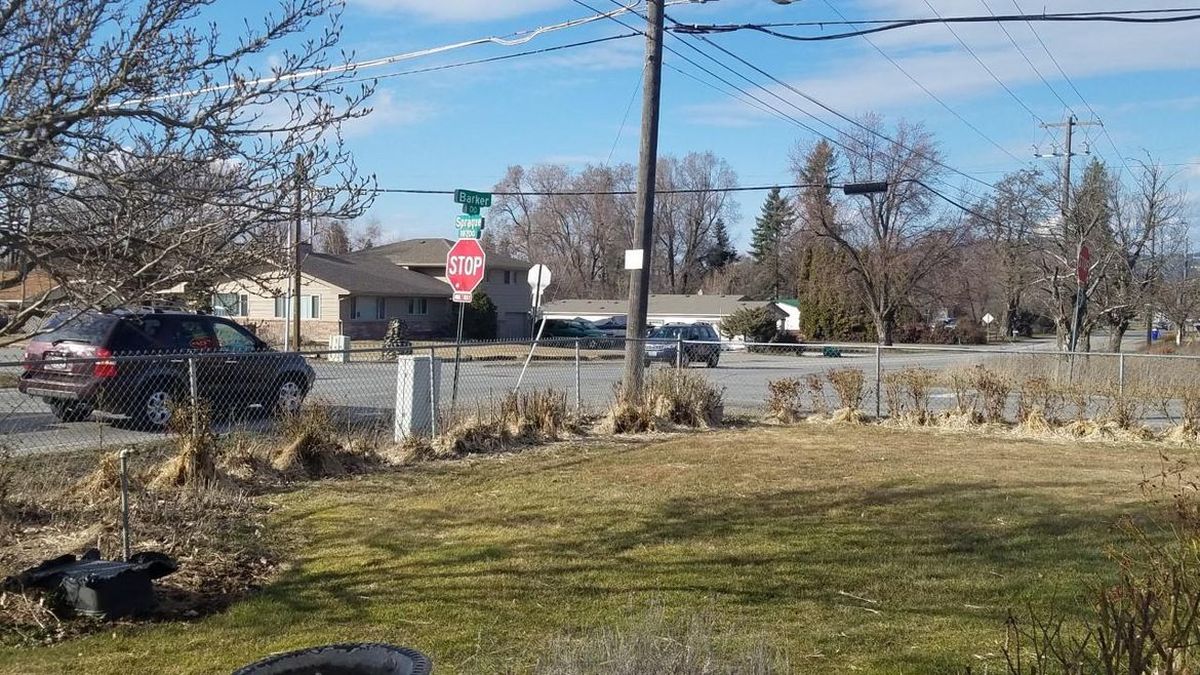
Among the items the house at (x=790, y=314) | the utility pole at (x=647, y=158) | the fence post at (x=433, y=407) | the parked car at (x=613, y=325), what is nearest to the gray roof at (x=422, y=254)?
the parked car at (x=613, y=325)

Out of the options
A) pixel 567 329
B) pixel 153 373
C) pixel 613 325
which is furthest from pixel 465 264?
pixel 613 325

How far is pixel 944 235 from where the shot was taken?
5838 centimetres

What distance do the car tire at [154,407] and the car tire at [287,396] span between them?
102cm

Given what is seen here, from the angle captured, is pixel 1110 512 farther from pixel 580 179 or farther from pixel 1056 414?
pixel 580 179

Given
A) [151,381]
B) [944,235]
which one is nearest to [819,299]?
[944,235]

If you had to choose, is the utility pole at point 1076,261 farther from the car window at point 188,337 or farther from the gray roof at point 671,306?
the gray roof at point 671,306

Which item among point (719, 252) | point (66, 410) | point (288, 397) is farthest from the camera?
point (719, 252)

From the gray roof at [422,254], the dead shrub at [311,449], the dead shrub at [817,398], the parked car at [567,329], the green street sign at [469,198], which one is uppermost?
the gray roof at [422,254]

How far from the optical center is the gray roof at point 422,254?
171 ft

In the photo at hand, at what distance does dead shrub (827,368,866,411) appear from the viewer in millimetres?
14906

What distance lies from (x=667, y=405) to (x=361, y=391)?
13.4 ft

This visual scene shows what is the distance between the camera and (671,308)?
68562 mm

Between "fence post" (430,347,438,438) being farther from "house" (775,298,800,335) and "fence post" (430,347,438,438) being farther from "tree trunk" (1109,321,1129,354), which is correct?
"house" (775,298,800,335)

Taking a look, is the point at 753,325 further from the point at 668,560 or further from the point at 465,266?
the point at 668,560
